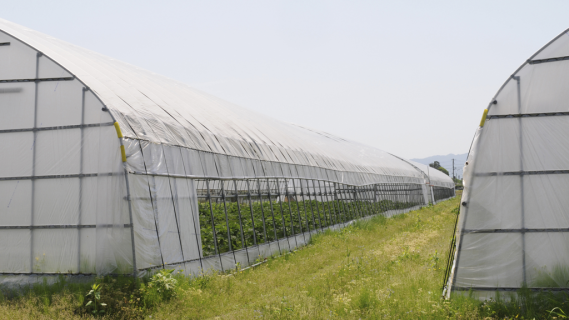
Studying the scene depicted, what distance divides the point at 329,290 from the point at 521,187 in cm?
399

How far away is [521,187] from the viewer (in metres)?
8.05

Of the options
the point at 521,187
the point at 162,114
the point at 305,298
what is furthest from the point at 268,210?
the point at 521,187

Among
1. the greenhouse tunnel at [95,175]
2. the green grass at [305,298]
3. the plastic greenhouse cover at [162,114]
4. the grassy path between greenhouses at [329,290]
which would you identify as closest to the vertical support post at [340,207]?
the plastic greenhouse cover at [162,114]

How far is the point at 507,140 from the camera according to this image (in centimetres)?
814

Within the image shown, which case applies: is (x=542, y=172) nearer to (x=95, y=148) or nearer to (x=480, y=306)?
(x=480, y=306)

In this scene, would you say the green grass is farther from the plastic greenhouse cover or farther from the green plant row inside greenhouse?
the plastic greenhouse cover

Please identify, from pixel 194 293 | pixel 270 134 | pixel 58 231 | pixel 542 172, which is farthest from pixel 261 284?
pixel 270 134

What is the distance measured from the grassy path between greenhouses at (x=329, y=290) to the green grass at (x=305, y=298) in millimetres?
16

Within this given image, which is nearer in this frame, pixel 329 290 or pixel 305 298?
pixel 305 298

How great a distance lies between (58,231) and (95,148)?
5.84 feet

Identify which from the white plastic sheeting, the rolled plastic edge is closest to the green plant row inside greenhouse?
the rolled plastic edge

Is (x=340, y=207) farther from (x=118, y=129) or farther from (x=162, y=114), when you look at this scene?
(x=118, y=129)

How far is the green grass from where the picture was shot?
7.65m

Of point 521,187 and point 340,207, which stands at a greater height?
point 340,207
